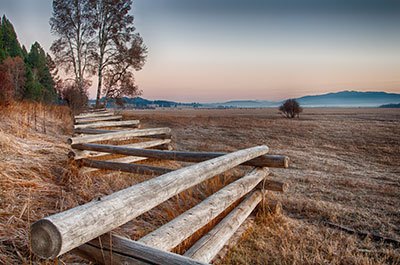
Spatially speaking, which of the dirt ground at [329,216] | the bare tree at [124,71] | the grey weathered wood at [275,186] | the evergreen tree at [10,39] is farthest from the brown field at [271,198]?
the evergreen tree at [10,39]

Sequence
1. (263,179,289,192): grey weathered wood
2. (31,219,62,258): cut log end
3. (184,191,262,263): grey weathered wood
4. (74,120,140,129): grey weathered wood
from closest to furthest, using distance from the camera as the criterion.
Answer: (31,219,62,258): cut log end, (184,191,262,263): grey weathered wood, (263,179,289,192): grey weathered wood, (74,120,140,129): grey weathered wood

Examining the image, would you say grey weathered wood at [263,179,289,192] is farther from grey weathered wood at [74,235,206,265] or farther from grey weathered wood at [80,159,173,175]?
grey weathered wood at [74,235,206,265]

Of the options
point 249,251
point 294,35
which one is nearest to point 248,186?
point 249,251

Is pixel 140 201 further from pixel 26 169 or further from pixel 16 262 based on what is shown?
pixel 26 169

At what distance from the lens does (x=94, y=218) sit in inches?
54.7

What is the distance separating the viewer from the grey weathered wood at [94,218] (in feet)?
4.05

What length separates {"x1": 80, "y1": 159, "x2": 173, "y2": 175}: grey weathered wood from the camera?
178 inches

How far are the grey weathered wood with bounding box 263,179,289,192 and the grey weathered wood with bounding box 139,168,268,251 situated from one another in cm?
56

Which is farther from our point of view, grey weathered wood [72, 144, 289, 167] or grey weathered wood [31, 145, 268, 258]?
grey weathered wood [72, 144, 289, 167]

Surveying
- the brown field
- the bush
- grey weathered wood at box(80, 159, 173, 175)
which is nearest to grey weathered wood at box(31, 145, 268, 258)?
the brown field

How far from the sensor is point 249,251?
3.14m

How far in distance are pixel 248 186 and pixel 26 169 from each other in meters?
3.70

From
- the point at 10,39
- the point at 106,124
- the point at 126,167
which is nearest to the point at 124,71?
the point at 106,124

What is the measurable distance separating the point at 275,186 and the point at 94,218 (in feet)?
11.0
